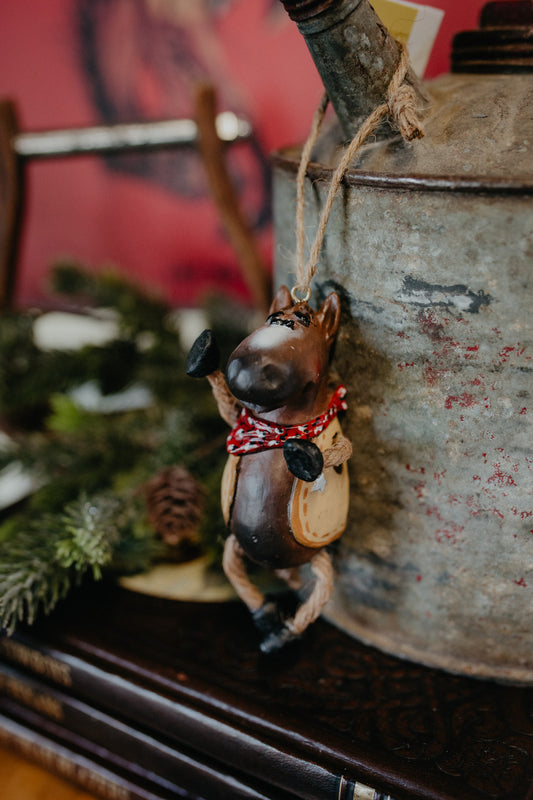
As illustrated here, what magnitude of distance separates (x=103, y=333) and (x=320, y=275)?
94 cm

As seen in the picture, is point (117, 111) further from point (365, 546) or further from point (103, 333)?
point (365, 546)

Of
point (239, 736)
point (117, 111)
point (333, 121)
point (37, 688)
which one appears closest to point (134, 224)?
point (117, 111)

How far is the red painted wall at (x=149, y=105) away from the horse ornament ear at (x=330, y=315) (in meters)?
0.64

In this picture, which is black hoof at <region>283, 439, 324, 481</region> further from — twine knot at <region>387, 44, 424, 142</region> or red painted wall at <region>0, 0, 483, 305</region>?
red painted wall at <region>0, 0, 483, 305</region>

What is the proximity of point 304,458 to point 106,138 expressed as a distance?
688 mm

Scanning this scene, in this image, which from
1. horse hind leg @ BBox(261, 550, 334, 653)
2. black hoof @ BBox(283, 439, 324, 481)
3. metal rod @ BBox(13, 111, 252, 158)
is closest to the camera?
black hoof @ BBox(283, 439, 324, 481)

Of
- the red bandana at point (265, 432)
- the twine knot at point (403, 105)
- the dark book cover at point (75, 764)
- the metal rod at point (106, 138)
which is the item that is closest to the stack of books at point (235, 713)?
the dark book cover at point (75, 764)

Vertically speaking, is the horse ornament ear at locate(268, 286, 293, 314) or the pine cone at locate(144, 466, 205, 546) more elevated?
the horse ornament ear at locate(268, 286, 293, 314)

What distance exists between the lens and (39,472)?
0.90m

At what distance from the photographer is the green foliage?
66 centimetres

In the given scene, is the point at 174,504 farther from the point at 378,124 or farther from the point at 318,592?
the point at 378,124

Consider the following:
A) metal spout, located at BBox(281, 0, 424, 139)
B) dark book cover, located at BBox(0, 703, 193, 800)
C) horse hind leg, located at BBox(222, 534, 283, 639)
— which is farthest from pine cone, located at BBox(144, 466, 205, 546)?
metal spout, located at BBox(281, 0, 424, 139)

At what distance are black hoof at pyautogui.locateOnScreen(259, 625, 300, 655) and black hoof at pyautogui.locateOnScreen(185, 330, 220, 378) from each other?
26cm

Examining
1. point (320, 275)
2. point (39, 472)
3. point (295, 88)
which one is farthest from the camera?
point (295, 88)
